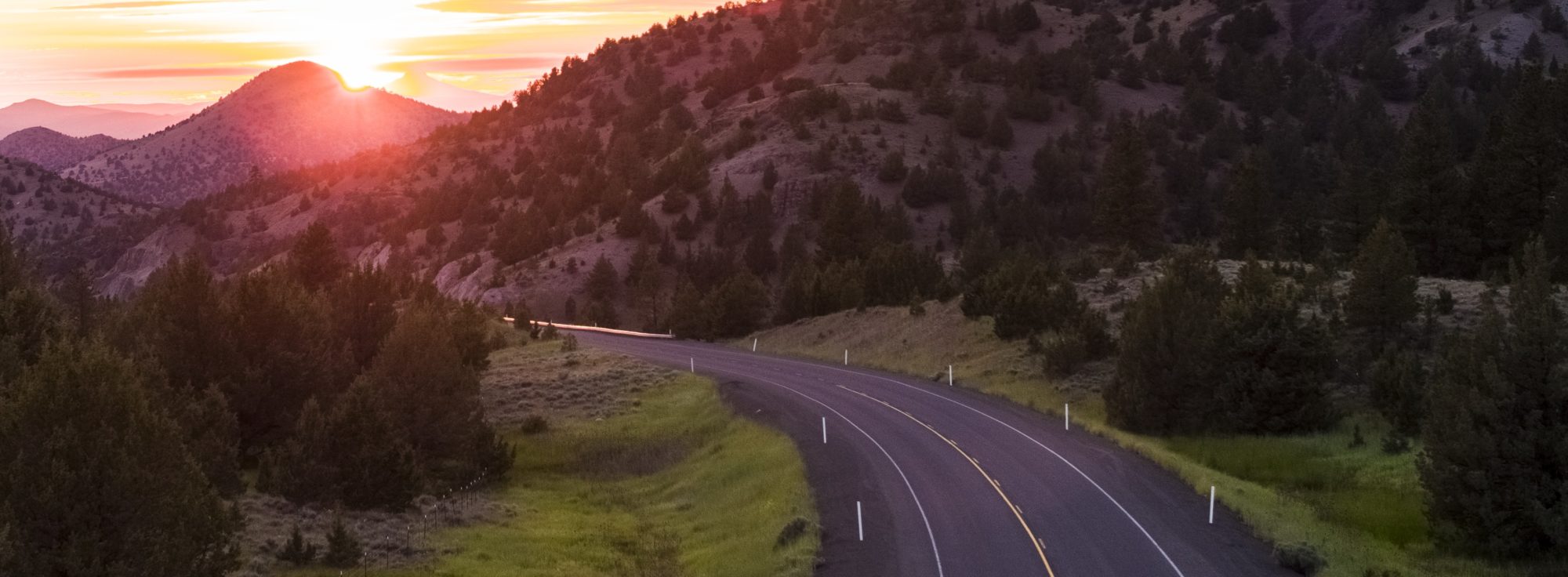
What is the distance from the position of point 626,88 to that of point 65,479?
4693 inches

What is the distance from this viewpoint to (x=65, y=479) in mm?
17266

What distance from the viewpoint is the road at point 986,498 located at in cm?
2288

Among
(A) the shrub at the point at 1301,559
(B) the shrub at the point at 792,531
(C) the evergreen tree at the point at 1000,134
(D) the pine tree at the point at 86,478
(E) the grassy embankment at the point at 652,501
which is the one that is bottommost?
(E) the grassy embankment at the point at 652,501

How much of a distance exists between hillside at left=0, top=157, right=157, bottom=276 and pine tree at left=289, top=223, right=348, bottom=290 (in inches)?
3228

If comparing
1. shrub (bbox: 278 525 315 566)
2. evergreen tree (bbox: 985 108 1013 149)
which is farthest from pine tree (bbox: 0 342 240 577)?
evergreen tree (bbox: 985 108 1013 149)

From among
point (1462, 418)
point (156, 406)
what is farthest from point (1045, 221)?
point (156, 406)

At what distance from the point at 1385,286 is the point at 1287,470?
11505 millimetres

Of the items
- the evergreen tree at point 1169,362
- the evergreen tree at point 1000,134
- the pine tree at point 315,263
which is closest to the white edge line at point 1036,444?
the evergreen tree at point 1169,362

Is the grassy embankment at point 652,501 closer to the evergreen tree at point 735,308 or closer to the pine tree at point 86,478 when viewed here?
the pine tree at point 86,478

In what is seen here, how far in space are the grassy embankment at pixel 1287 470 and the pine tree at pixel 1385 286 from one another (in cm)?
483

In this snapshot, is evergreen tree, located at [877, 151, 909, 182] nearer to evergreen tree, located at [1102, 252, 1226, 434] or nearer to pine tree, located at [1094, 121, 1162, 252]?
pine tree, located at [1094, 121, 1162, 252]

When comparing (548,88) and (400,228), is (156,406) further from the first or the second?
(548,88)

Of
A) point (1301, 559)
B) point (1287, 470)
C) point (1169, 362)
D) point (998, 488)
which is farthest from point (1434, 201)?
point (1301, 559)

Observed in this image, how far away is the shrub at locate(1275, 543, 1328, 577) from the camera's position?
22.1m
